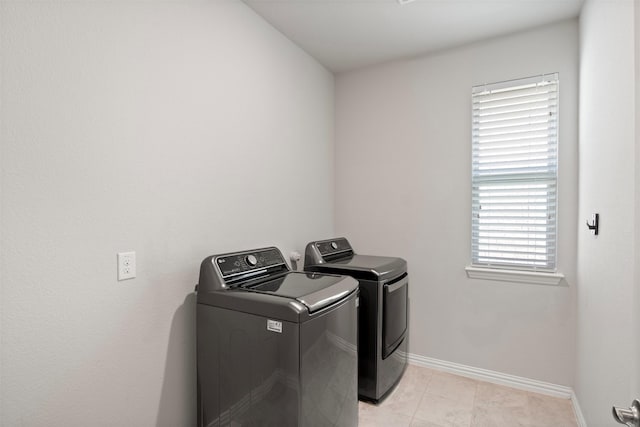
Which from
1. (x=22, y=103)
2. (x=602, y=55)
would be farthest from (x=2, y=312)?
(x=602, y=55)

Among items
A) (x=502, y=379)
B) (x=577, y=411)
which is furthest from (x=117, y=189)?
(x=577, y=411)

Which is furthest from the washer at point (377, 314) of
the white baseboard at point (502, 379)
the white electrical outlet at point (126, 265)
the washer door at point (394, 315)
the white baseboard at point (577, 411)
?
the white electrical outlet at point (126, 265)

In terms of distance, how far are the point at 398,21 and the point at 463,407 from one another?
2630 millimetres

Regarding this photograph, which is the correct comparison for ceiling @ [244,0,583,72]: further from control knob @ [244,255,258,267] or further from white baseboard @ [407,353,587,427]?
white baseboard @ [407,353,587,427]

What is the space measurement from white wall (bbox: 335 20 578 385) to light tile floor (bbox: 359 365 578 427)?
19 cm

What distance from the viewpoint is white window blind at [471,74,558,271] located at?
232cm

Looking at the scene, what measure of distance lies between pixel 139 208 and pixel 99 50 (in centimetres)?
65

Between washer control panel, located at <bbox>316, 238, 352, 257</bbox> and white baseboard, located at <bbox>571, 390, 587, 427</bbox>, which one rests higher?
washer control panel, located at <bbox>316, 238, 352, 257</bbox>

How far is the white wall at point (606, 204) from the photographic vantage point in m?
1.24

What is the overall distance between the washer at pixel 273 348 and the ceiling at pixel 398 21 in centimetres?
162

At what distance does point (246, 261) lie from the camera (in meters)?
1.87

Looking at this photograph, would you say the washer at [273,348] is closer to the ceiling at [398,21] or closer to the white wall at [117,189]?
the white wall at [117,189]

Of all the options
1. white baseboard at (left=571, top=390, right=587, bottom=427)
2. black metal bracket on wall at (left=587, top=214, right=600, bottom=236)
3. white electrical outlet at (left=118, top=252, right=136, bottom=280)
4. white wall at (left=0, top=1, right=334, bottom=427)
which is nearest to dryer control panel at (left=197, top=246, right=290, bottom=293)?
Result: white wall at (left=0, top=1, right=334, bottom=427)

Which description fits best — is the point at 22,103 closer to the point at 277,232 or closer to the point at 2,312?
the point at 2,312
